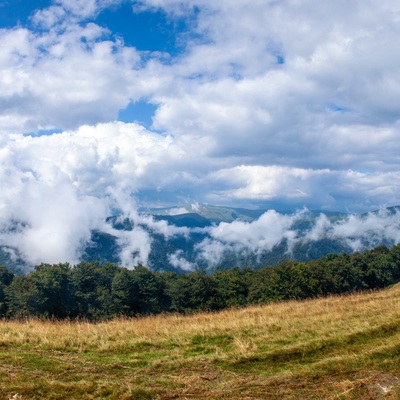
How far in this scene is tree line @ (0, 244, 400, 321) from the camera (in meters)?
68.7

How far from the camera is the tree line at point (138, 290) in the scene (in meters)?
68.7

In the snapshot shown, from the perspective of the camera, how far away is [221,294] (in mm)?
77375

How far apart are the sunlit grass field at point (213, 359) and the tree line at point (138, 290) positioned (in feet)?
177

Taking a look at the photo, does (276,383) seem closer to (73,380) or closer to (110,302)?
(73,380)

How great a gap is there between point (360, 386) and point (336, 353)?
299 centimetres

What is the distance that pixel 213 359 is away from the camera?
451 inches

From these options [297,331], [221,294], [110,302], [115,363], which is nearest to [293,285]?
[221,294]

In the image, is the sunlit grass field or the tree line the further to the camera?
the tree line

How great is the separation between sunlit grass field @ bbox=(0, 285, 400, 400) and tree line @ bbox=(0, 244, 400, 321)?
53.9 metres

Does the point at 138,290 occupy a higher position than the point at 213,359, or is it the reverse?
the point at 213,359

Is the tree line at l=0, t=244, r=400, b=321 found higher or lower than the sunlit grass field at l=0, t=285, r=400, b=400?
lower

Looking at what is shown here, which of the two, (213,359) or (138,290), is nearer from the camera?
(213,359)

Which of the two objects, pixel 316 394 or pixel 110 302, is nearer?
pixel 316 394

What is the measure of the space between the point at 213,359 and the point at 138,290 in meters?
68.2
